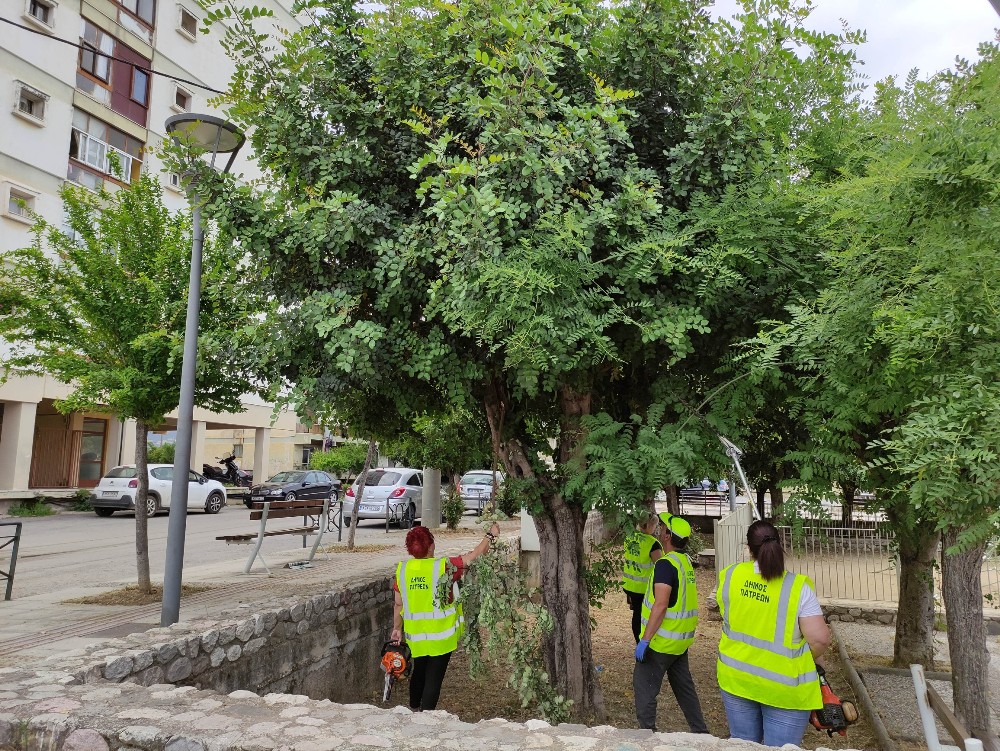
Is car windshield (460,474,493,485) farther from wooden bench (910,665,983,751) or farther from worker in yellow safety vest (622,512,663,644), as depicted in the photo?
wooden bench (910,665,983,751)

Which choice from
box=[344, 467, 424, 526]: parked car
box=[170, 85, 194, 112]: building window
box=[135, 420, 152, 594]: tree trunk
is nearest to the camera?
box=[135, 420, 152, 594]: tree trunk

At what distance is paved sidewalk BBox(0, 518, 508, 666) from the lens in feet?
19.6

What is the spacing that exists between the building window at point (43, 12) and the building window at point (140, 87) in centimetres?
348

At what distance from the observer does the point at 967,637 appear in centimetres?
537

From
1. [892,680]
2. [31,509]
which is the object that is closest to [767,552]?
[892,680]

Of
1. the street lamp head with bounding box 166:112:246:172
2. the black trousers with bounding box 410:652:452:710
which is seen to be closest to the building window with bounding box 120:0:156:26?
the street lamp head with bounding box 166:112:246:172

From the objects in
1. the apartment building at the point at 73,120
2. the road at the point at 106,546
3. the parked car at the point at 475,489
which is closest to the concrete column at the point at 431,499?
the road at the point at 106,546

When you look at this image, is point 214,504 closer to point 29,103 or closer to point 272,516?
point 29,103

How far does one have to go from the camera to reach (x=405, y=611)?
17.7ft

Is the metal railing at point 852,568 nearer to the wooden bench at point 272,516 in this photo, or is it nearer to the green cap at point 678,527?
the green cap at point 678,527

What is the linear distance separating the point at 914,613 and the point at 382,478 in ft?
52.4

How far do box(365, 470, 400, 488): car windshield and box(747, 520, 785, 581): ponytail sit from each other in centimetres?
1833

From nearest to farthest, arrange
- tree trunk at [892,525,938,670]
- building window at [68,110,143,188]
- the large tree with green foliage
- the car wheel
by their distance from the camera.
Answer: the large tree with green foliage < tree trunk at [892,525,938,670] < building window at [68,110,143,188] < the car wheel

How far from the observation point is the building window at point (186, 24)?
27141 millimetres
